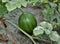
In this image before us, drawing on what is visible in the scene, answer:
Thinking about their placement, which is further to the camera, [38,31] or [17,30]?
[17,30]

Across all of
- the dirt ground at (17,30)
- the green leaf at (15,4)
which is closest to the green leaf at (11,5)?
the green leaf at (15,4)

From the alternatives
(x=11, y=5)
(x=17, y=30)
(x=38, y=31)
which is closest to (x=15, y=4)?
(x=11, y=5)

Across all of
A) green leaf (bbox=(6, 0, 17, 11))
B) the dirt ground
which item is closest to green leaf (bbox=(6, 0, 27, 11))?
green leaf (bbox=(6, 0, 17, 11))

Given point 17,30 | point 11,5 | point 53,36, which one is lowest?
point 17,30

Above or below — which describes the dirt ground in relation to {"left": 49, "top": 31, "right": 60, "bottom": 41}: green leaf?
below

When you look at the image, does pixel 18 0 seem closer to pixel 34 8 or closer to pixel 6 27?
pixel 6 27

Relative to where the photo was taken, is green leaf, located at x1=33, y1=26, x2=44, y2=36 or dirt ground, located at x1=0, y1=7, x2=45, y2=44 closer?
green leaf, located at x1=33, y1=26, x2=44, y2=36

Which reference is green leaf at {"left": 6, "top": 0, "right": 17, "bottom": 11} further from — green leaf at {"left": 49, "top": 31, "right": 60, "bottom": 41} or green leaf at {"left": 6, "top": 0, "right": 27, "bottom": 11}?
green leaf at {"left": 49, "top": 31, "right": 60, "bottom": 41}

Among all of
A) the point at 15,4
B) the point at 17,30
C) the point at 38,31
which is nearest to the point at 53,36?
the point at 38,31

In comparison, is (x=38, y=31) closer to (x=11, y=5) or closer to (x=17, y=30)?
(x=11, y=5)

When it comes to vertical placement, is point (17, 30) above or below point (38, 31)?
below

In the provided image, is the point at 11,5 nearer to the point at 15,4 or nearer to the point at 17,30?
the point at 15,4
